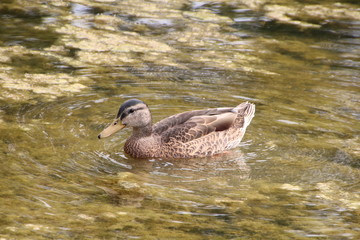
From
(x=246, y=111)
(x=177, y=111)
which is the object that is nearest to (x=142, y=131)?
(x=177, y=111)

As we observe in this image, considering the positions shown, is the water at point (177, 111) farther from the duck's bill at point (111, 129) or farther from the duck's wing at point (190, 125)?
the duck's wing at point (190, 125)

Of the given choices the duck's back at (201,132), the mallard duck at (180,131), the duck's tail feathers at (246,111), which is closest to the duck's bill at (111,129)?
the mallard duck at (180,131)

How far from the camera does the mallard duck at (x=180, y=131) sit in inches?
276

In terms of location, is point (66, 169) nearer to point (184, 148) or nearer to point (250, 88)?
point (184, 148)

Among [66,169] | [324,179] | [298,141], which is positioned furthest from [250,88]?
[66,169]

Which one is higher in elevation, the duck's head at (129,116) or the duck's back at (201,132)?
the duck's head at (129,116)

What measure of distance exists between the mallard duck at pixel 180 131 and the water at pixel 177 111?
0.13 m

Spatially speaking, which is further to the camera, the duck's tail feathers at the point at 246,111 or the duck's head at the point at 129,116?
the duck's tail feathers at the point at 246,111

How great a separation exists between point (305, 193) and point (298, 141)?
1.30 metres

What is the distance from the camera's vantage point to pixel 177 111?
318 inches

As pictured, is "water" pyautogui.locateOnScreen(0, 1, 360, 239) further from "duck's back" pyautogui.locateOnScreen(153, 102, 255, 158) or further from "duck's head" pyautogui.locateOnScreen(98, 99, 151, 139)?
"duck's head" pyautogui.locateOnScreen(98, 99, 151, 139)

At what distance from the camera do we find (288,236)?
204 inches

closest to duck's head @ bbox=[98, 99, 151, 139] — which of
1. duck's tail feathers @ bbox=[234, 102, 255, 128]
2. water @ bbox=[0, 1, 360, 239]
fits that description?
water @ bbox=[0, 1, 360, 239]

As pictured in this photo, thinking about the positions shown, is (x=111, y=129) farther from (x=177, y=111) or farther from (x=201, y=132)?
(x=177, y=111)
